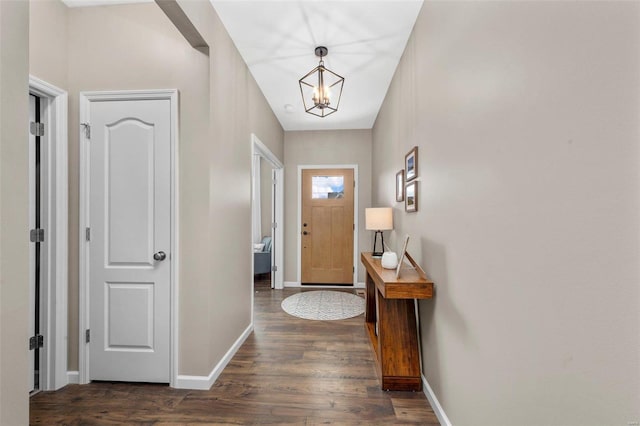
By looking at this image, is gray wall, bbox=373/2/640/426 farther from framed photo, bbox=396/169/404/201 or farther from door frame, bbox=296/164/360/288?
door frame, bbox=296/164/360/288

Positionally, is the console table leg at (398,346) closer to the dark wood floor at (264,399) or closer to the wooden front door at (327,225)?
the dark wood floor at (264,399)

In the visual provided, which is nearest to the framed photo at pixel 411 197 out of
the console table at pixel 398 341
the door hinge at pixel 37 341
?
the console table at pixel 398 341

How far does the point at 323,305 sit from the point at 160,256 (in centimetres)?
246

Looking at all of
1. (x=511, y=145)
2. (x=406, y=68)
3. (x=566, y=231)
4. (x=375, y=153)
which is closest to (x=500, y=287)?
(x=566, y=231)

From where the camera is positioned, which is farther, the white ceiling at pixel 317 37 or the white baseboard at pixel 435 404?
the white ceiling at pixel 317 37

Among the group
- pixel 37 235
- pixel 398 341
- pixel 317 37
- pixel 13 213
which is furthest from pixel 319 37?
pixel 37 235

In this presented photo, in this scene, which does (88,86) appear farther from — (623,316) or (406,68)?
(623,316)

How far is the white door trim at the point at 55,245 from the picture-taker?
2.05 meters

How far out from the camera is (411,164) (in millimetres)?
2391

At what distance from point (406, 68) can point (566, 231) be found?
87.0 inches

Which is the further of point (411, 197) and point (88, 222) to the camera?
point (411, 197)

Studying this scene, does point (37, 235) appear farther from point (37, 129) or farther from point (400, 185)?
point (400, 185)

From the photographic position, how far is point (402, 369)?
6.68 ft

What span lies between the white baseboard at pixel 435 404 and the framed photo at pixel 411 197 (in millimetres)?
1246
